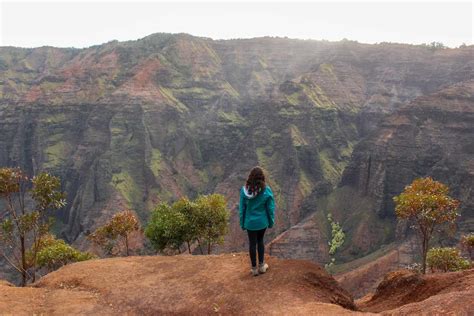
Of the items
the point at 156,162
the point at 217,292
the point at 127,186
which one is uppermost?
the point at 217,292

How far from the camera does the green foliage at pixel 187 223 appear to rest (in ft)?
162

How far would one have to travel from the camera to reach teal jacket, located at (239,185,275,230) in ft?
55.1

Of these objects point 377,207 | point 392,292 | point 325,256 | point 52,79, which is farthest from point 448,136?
point 52,79

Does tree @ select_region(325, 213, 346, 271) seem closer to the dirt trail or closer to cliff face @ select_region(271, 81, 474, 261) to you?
cliff face @ select_region(271, 81, 474, 261)

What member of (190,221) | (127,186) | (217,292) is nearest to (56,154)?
(127,186)

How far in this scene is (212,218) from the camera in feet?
164

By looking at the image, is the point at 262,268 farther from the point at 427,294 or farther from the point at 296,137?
the point at 296,137

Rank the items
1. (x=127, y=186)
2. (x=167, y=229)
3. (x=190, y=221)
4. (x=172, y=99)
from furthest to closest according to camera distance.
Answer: (x=172, y=99) < (x=127, y=186) < (x=190, y=221) < (x=167, y=229)

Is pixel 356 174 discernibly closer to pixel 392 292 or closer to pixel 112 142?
pixel 112 142

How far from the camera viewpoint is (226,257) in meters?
21.7

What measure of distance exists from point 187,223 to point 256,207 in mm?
33645

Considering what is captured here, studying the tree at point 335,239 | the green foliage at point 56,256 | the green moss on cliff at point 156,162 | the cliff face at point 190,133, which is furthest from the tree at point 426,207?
the green moss on cliff at point 156,162

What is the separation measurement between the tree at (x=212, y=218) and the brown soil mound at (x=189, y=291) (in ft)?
94.3

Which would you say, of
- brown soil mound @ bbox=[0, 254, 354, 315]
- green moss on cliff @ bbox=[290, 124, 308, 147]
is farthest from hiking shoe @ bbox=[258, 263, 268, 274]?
green moss on cliff @ bbox=[290, 124, 308, 147]
